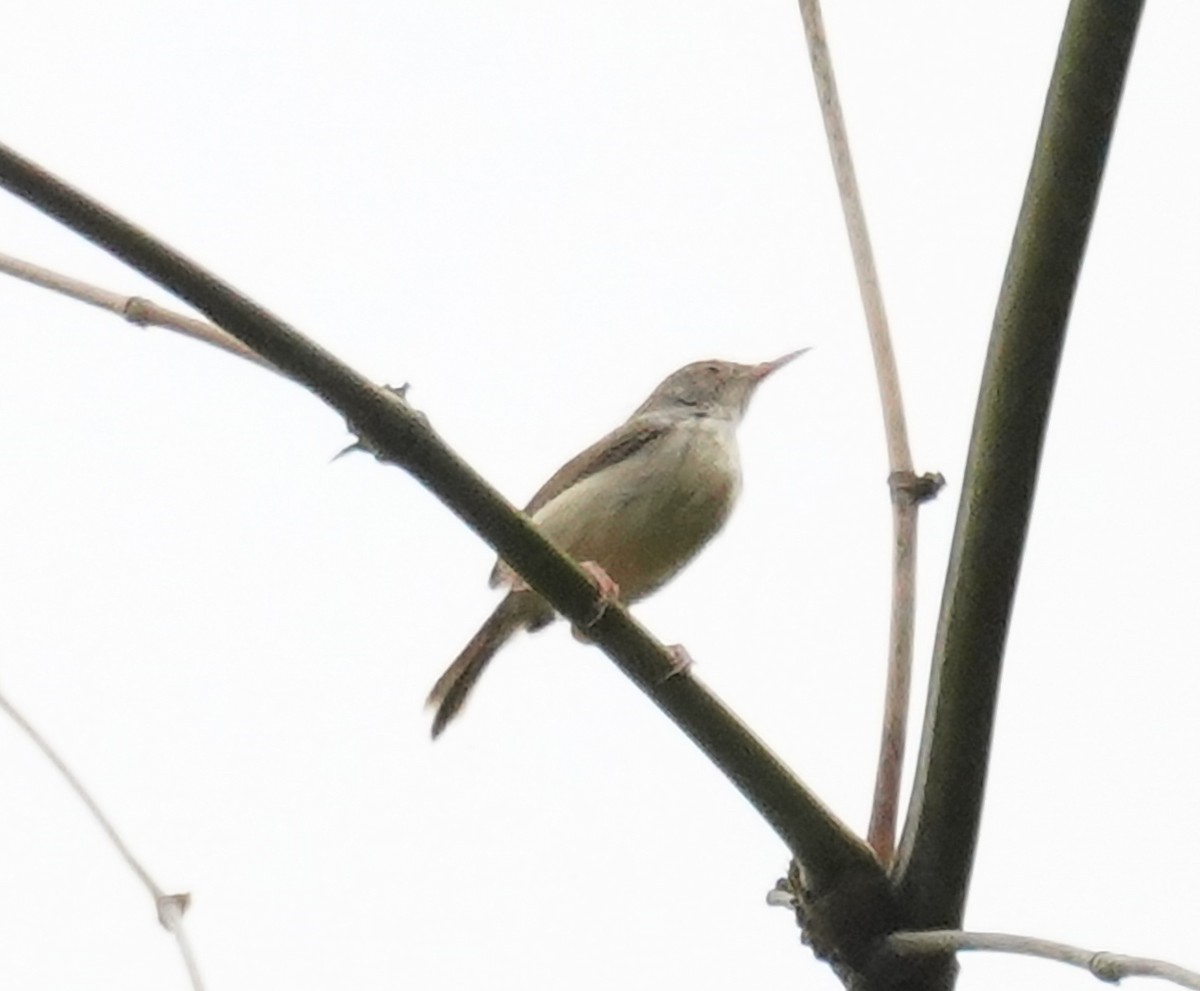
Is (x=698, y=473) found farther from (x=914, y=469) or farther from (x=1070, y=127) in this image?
(x=1070, y=127)

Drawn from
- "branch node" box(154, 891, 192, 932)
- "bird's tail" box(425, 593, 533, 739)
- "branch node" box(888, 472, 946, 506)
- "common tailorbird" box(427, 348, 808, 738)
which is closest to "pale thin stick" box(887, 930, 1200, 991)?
"branch node" box(888, 472, 946, 506)

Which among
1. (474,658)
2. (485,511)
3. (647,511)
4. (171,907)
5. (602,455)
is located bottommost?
(171,907)

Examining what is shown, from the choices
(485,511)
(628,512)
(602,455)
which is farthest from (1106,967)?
(602,455)

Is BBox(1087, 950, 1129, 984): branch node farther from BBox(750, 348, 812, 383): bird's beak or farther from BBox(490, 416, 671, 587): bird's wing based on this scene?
BBox(750, 348, 812, 383): bird's beak

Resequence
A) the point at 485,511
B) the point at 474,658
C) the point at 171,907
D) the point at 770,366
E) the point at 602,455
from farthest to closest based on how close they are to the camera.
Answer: the point at 770,366 → the point at 602,455 → the point at 474,658 → the point at 171,907 → the point at 485,511

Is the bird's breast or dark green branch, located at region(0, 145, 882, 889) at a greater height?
the bird's breast

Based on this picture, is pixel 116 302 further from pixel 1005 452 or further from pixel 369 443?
pixel 1005 452

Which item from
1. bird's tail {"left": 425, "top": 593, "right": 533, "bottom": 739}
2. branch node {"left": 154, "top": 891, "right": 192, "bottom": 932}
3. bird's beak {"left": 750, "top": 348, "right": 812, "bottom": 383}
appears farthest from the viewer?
bird's beak {"left": 750, "top": 348, "right": 812, "bottom": 383}

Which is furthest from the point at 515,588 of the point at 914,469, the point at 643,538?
the point at 914,469
